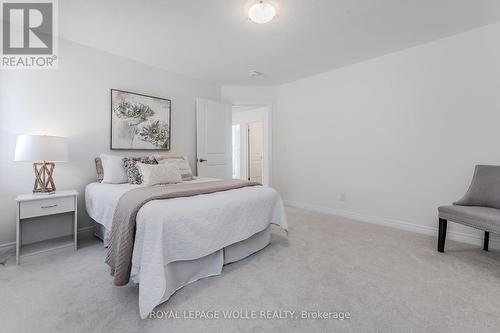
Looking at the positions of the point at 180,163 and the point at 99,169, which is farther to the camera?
the point at 180,163

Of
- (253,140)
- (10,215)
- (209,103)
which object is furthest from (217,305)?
(253,140)

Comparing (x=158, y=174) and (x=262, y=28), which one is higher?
(x=262, y=28)

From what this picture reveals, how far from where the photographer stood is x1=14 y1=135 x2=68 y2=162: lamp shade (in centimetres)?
214

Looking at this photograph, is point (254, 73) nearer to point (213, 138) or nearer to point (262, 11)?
point (213, 138)

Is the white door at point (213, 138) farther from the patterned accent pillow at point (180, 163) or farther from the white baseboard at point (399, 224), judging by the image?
the white baseboard at point (399, 224)

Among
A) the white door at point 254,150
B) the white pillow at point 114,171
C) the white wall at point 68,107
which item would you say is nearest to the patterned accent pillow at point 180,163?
the white pillow at point 114,171

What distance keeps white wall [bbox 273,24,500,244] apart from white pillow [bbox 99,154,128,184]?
2.94 meters

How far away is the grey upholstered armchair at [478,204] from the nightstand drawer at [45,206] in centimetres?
379

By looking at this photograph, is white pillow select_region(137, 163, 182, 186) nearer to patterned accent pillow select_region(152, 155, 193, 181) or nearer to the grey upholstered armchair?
patterned accent pillow select_region(152, 155, 193, 181)

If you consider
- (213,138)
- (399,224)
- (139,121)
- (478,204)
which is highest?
(139,121)

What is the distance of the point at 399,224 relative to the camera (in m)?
3.10

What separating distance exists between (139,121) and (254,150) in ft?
12.9

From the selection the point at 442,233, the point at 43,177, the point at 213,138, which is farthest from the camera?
the point at 213,138

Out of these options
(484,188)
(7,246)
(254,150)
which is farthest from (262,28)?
(254,150)
